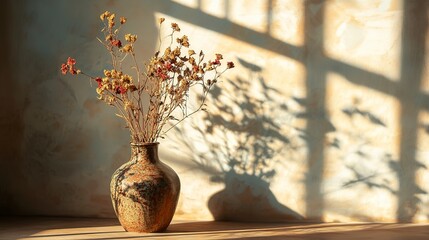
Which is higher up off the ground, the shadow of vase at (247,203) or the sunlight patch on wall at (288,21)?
the sunlight patch on wall at (288,21)

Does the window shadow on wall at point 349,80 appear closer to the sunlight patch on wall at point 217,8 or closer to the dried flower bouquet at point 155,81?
the sunlight patch on wall at point 217,8

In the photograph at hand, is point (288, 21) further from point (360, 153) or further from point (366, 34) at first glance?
point (360, 153)

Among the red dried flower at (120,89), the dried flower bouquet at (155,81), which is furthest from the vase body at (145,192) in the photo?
the red dried flower at (120,89)

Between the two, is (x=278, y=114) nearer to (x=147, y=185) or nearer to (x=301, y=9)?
(x=301, y=9)

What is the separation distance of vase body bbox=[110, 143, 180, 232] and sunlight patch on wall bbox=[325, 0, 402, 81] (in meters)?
1.33

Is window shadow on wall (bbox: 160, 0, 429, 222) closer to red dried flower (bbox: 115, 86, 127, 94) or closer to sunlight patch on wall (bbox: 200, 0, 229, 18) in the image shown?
sunlight patch on wall (bbox: 200, 0, 229, 18)

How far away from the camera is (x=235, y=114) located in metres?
4.33

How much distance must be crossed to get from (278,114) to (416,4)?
3.65 ft

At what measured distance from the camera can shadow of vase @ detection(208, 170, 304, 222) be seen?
169 inches

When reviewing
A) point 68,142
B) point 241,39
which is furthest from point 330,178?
point 68,142

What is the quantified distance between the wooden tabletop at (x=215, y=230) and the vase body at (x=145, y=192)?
0.26ft

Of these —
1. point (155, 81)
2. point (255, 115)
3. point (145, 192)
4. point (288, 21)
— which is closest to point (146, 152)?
point (145, 192)

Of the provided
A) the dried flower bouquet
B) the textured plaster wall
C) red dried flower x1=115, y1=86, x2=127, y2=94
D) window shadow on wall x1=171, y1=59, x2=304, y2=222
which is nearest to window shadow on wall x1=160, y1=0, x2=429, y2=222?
the textured plaster wall

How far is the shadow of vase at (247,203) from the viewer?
430 cm
